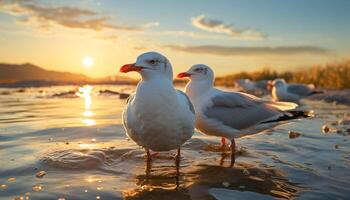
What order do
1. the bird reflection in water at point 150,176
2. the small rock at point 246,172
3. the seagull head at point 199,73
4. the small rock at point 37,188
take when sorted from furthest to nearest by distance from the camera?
1. the seagull head at point 199,73
2. the small rock at point 246,172
3. the bird reflection in water at point 150,176
4. the small rock at point 37,188

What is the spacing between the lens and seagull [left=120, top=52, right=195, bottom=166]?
464cm

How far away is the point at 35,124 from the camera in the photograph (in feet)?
28.8

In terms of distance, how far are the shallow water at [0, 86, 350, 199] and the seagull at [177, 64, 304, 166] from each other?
Answer: 0.36 metres

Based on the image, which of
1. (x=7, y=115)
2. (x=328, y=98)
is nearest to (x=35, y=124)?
(x=7, y=115)

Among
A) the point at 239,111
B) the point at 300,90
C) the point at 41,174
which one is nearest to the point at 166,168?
the point at 41,174

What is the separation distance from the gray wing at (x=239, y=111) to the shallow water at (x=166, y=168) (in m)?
0.47

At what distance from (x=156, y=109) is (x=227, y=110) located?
2472 mm

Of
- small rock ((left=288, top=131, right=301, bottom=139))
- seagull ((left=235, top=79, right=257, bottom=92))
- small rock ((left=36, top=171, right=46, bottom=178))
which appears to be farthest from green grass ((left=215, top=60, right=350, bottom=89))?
small rock ((left=36, top=171, right=46, bottom=178))

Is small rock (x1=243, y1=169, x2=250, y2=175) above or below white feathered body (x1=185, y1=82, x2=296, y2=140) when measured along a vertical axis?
below

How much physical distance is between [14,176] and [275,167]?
3291 millimetres

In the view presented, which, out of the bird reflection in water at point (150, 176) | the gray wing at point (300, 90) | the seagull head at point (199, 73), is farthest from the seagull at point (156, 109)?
the gray wing at point (300, 90)

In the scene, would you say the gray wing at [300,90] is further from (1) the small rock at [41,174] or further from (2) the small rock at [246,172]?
(1) the small rock at [41,174]

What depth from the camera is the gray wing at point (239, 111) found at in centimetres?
670

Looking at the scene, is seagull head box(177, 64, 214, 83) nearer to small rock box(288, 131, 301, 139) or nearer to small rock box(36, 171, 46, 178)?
small rock box(288, 131, 301, 139)
